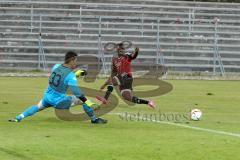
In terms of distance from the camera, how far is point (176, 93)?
26.3 metres

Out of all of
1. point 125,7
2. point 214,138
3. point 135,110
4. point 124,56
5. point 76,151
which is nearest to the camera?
point 76,151

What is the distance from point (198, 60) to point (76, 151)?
31.3 metres

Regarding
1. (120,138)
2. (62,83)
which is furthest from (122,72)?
(120,138)

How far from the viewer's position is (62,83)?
14.3m

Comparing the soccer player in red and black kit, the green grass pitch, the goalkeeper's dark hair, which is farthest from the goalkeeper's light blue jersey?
the soccer player in red and black kit

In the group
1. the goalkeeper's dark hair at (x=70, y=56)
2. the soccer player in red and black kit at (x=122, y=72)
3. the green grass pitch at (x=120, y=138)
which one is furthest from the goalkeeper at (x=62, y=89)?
the soccer player in red and black kit at (x=122, y=72)

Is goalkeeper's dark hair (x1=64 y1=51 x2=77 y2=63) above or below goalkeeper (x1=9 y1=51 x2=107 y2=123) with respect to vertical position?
above

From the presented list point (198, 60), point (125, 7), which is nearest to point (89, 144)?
point (198, 60)

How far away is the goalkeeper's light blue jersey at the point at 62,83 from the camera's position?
14203 mm

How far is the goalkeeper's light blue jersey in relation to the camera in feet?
46.6

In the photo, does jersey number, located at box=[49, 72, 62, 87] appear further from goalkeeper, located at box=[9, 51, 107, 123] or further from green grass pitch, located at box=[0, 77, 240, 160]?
green grass pitch, located at box=[0, 77, 240, 160]

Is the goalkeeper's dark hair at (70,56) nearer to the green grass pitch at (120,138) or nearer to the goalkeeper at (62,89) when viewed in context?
the goalkeeper at (62,89)

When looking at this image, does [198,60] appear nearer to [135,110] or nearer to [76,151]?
[135,110]

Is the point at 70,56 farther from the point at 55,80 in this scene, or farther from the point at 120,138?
the point at 120,138
